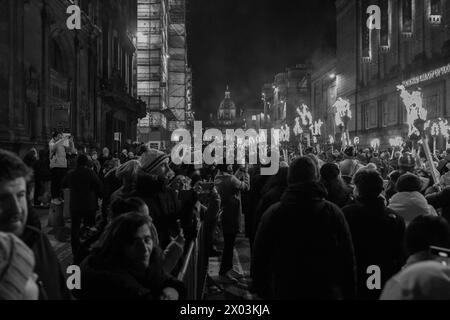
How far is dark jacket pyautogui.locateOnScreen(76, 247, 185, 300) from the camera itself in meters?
3.33

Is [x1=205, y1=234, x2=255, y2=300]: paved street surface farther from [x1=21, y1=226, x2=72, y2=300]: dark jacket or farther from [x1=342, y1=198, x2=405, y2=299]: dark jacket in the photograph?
[x1=21, y1=226, x2=72, y2=300]: dark jacket

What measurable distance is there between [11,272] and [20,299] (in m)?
0.14

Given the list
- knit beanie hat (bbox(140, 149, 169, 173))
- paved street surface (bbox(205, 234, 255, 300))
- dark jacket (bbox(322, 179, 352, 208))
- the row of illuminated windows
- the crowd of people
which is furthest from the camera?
the row of illuminated windows

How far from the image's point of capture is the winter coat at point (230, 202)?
8805 mm

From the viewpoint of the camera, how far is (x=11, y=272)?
205 cm

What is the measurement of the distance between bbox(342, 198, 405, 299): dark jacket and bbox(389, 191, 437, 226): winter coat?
0.68 m

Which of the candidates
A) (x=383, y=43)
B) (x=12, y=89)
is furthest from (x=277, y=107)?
(x=12, y=89)

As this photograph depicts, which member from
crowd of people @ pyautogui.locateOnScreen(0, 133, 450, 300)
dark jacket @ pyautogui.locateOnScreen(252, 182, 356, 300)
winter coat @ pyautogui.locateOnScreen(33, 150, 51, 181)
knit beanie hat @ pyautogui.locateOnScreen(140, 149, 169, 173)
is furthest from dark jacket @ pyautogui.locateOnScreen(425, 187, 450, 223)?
winter coat @ pyautogui.locateOnScreen(33, 150, 51, 181)

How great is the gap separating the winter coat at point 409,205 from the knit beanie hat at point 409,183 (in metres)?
0.04

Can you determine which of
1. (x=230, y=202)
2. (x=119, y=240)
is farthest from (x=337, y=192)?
(x=119, y=240)

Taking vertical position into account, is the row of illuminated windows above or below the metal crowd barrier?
above

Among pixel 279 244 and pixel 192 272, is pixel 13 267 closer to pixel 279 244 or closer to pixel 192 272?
pixel 279 244

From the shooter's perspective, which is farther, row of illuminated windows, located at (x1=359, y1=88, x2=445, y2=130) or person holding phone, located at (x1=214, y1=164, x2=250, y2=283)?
row of illuminated windows, located at (x1=359, y1=88, x2=445, y2=130)
